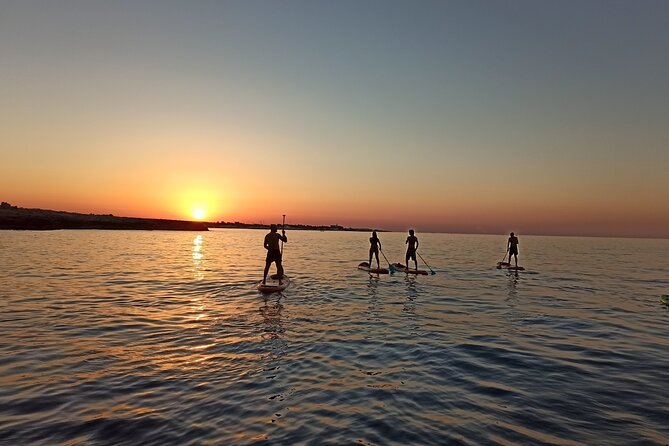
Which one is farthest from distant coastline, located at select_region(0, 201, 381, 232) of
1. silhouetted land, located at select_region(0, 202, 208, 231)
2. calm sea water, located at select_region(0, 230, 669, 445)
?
calm sea water, located at select_region(0, 230, 669, 445)

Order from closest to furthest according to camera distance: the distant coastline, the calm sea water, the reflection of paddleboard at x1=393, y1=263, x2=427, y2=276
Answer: the calm sea water → the reflection of paddleboard at x1=393, y1=263, x2=427, y2=276 → the distant coastline

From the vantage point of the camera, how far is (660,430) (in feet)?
22.0

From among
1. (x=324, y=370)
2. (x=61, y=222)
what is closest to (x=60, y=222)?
(x=61, y=222)

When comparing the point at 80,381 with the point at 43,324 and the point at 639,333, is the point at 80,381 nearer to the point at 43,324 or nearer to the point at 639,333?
the point at 43,324

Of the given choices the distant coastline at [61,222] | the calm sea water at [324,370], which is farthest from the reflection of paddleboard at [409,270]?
the distant coastline at [61,222]

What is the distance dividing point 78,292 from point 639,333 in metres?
25.1

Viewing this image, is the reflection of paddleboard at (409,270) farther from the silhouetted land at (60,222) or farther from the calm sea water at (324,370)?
the silhouetted land at (60,222)

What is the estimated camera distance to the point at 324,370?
928 cm

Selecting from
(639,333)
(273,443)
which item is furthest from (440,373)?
(639,333)

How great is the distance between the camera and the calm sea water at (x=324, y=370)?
255 inches

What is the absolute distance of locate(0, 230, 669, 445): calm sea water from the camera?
6480 millimetres

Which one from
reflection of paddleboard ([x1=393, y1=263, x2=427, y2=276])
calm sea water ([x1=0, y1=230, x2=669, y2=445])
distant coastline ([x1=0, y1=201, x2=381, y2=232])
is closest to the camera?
calm sea water ([x1=0, y1=230, x2=669, y2=445])

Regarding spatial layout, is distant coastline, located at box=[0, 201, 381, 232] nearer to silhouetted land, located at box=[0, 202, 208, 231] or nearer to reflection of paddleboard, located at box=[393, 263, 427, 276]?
silhouetted land, located at box=[0, 202, 208, 231]

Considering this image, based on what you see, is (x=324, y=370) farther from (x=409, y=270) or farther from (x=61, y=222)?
(x=61, y=222)
